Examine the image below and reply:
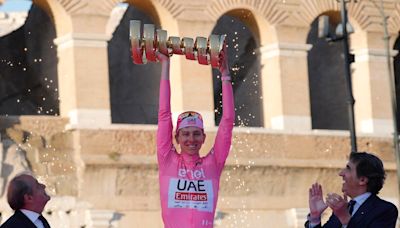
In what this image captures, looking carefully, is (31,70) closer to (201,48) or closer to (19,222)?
(201,48)

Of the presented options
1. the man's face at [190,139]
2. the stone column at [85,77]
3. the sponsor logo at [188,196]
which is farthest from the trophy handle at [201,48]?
the stone column at [85,77]

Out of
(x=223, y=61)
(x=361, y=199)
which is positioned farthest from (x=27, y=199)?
(x=361, y=199)

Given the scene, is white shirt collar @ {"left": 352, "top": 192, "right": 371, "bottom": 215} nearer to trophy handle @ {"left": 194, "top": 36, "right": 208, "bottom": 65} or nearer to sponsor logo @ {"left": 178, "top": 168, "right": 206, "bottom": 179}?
sponsor logo @ {"left": 178, "top": 168, "right": 206, "bottom": 179}

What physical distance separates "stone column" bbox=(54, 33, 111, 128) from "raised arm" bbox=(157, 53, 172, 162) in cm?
1703

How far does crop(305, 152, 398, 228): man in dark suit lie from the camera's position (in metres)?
7.47

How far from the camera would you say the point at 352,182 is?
762cm

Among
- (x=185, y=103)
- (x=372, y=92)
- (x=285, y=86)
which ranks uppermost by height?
(x=285, y=86)

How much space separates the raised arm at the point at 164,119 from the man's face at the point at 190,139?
0.11 m

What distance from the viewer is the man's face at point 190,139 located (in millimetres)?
8078

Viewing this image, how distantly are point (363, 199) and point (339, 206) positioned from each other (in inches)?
17.2

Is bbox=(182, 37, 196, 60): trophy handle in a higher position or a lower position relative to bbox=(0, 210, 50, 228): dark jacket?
higher

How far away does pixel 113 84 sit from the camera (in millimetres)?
31312

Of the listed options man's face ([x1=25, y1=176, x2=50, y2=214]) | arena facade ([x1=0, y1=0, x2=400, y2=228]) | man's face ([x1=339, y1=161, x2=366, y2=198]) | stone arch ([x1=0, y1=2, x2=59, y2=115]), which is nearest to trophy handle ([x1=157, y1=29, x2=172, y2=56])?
man's face ([x1=25, y1=176, x2=50, y2=214])

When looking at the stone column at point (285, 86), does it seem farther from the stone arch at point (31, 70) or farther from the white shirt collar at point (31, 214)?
the white shirt collar at point (31, 214)
